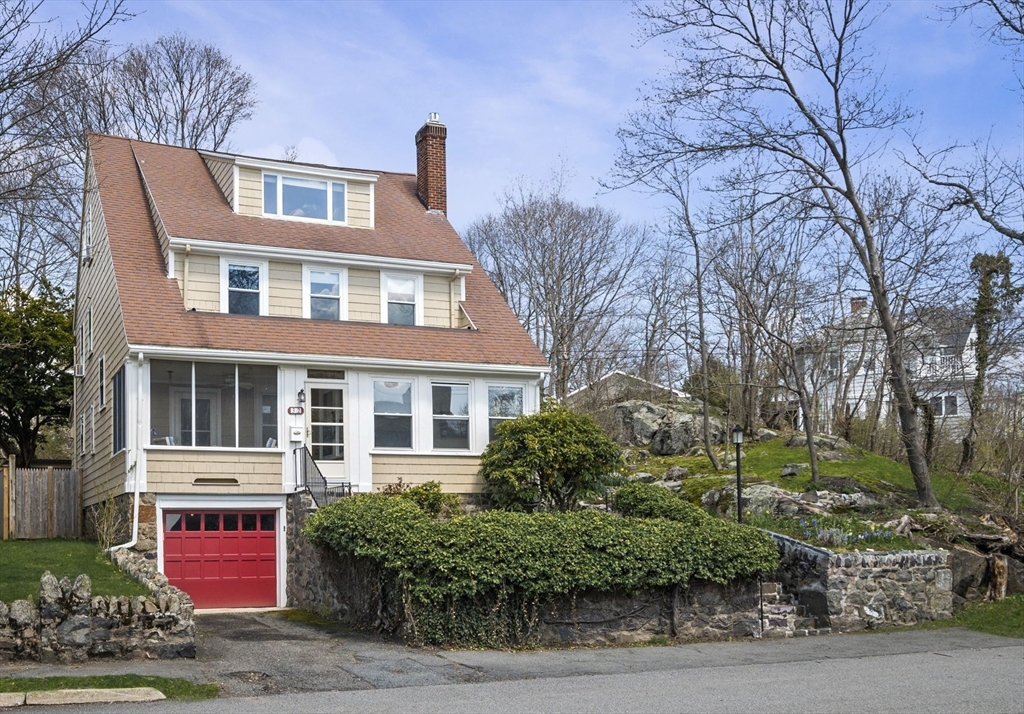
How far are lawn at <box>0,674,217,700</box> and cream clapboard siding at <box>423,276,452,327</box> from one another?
12545 mm

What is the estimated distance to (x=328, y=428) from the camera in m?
20.8

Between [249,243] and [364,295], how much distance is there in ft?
8.72

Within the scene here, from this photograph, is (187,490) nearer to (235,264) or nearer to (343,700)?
(235,264)

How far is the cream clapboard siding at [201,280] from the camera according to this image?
68.2 ft

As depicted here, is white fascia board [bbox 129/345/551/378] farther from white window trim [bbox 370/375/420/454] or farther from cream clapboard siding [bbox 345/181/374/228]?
cream clapboard siding [bbox 345/181/374/228]

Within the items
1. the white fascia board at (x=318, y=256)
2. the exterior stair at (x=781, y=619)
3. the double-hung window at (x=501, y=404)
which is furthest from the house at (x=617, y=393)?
the exterior stair at (x=781, y=619)

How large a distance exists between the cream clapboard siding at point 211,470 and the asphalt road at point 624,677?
4.28 meters

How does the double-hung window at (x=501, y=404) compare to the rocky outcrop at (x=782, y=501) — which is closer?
the rocky outcrop at (x=782, y=501)

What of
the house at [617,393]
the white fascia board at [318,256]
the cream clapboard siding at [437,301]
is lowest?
the house at [617,393]

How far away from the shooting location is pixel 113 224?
71.5 feet

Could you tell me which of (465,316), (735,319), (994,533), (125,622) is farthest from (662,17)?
(125,622)

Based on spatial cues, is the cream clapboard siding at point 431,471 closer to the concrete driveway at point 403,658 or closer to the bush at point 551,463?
the bush at point 551,463

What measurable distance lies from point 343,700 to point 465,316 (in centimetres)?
1302

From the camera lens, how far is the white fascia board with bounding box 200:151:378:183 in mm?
22562
